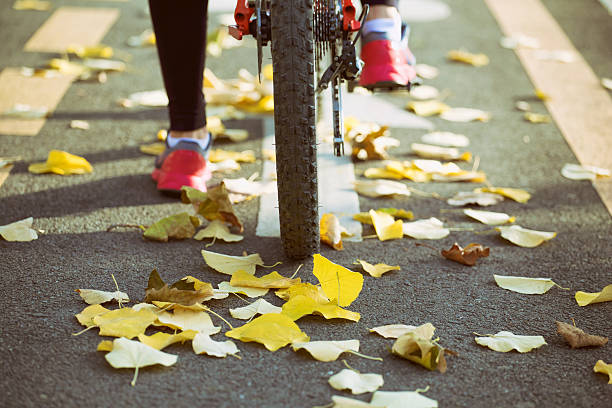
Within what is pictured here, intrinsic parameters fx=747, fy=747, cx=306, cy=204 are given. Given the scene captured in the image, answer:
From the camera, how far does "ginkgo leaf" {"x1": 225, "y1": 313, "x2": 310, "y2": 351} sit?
5.42 ft

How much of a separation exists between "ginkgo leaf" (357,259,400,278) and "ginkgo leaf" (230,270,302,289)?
21 cm

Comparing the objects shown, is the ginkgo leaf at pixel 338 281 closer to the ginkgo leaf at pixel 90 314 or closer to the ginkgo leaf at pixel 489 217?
the ginkgo leaf at pixel 90 314

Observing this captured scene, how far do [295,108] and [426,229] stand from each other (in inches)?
27.3

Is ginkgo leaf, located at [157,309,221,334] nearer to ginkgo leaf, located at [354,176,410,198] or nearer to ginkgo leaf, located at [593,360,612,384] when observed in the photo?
ginkgo leaf, located at [593,360,612,384]

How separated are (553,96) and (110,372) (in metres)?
2.73

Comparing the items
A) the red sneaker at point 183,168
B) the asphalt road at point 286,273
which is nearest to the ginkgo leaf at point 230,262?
the asphalt road at point 286,273

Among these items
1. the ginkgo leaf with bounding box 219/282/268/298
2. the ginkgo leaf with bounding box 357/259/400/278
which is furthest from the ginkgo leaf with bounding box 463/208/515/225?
the ginkgo leaf with bounding box 219/282/268/298

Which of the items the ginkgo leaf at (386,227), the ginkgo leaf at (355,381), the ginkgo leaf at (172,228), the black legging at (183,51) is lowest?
the ginkgo leaf at (386,227)

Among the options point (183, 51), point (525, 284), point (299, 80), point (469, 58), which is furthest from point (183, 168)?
point (469, 58)

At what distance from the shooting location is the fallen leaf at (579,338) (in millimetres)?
1702

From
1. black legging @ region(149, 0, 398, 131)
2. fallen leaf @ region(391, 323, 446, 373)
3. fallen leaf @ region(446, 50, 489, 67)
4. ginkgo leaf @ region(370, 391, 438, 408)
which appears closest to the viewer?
ginkgo leaf @ region(370, 391, 438, 408)

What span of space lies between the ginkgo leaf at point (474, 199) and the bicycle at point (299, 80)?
2.17 feet

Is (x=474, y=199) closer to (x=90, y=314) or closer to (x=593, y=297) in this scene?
(x=593, y=297)

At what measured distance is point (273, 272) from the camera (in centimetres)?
192
